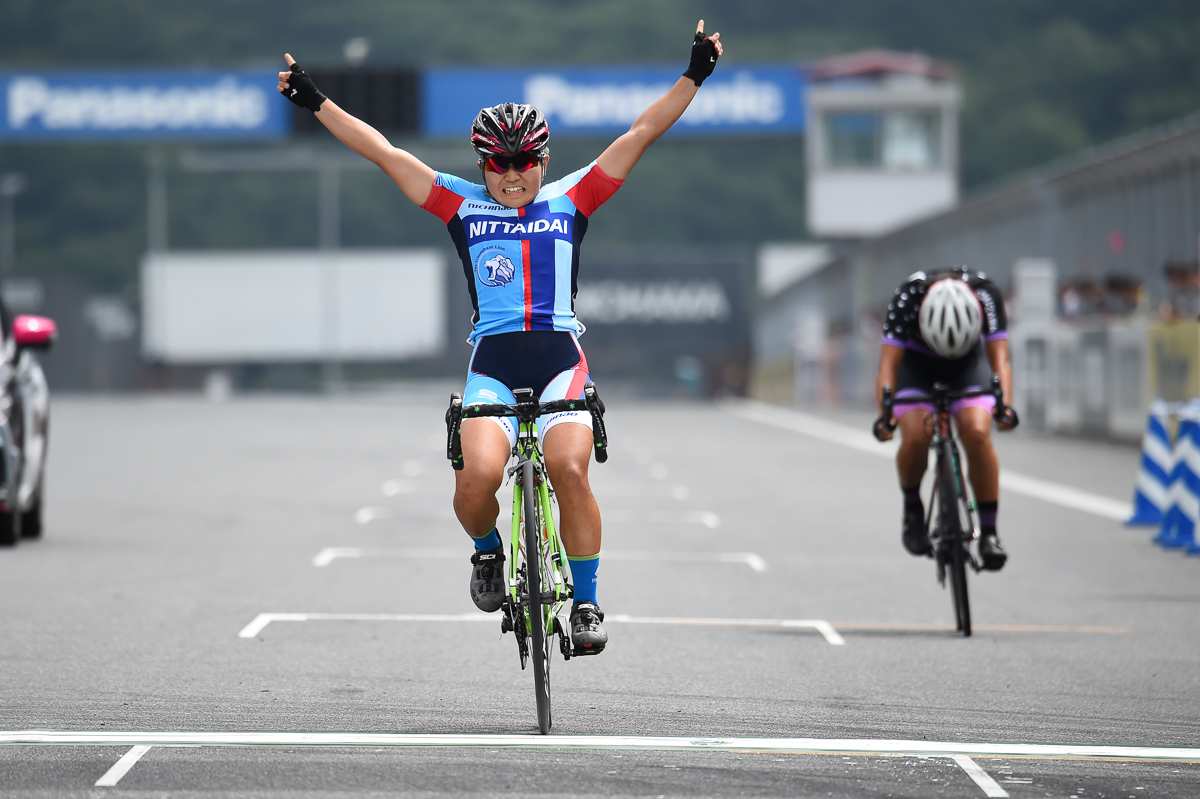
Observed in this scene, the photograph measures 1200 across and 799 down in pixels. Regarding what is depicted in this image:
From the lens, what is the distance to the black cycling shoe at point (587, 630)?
6355mm

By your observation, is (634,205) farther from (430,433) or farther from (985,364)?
(985,364)

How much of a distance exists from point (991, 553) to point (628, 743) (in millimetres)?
3369

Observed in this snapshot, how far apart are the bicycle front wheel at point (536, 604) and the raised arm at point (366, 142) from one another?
43.7 inches

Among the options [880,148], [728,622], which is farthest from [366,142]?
[880,148]

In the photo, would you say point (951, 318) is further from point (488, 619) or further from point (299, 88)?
point (299, 88)

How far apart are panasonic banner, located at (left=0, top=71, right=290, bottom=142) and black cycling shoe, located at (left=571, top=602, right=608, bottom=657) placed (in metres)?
38.5

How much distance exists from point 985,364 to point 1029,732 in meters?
3.43

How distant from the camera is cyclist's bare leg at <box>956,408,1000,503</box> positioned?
9.37 m

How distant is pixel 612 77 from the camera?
42812mm

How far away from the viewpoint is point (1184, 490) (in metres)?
13.2

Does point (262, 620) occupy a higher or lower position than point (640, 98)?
lower

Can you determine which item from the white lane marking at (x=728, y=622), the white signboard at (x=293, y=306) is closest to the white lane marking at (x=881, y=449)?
the white lane marking at (x=728, y=622)

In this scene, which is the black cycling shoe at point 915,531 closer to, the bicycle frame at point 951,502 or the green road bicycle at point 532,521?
the bicycle frame at point 951,502

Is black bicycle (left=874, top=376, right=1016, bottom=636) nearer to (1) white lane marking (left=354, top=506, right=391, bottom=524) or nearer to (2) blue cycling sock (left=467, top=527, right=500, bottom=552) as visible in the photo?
(2) blue cycling sock (left=467, top=527, right=500, bottom=552)
